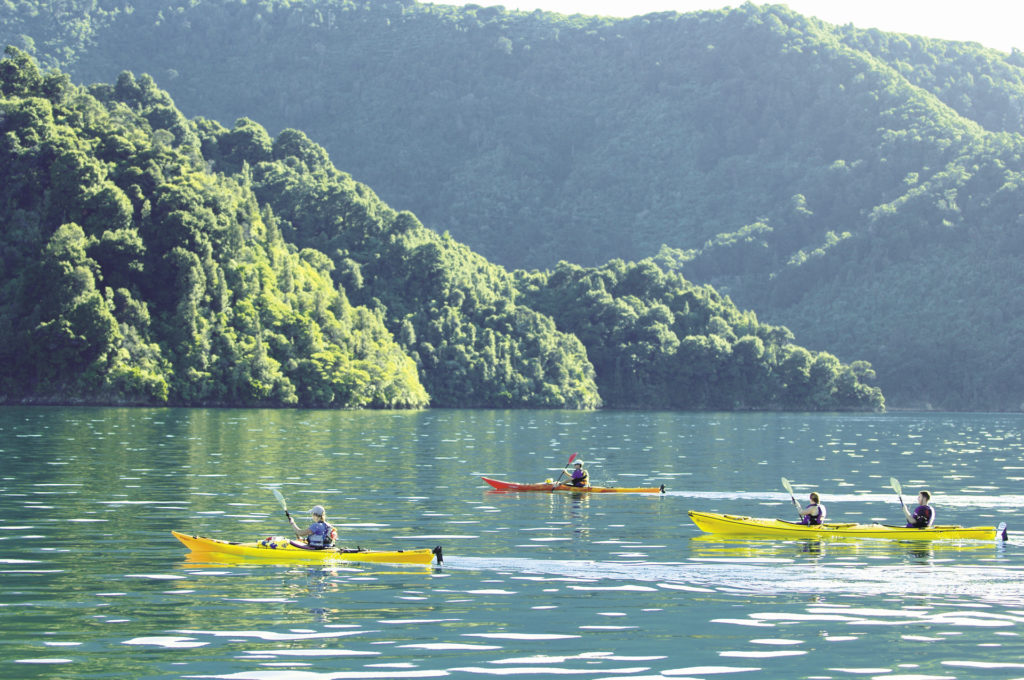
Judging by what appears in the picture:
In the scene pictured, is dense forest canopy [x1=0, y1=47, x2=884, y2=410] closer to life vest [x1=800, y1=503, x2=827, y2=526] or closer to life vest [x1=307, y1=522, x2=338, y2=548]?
life vest [x1=800, y1=503, x2=827, y2=526]

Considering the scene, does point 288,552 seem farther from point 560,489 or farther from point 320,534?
point 560,489

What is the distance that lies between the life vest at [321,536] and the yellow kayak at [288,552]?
31 cm

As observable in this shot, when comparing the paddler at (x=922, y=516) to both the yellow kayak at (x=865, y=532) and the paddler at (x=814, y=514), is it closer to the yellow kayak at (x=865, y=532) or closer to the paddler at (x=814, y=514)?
the yellow kayak at (x=865, y=532)

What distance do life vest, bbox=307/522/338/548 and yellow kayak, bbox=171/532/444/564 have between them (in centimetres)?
31

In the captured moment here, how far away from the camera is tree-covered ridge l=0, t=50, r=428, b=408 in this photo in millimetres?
134500

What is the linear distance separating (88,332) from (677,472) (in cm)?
8294

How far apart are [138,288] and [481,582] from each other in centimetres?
12362

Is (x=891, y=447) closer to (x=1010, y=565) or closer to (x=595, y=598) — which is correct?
(x=1010, y=565)

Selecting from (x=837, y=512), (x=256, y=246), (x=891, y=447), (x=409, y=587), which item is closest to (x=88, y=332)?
(x=256, y=246)

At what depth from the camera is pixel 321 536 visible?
33.1 m

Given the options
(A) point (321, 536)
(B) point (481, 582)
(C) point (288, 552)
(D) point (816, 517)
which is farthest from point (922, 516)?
(C) point (288, 552)

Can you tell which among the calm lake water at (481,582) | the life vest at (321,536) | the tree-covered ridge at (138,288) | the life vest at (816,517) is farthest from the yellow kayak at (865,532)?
the tree-covered ridge at (138,288)

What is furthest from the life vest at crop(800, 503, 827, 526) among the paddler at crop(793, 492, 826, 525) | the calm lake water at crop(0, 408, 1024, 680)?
the calm lake water at crop(0, 408, 1024, 680)

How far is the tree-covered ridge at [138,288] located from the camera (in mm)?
134500
